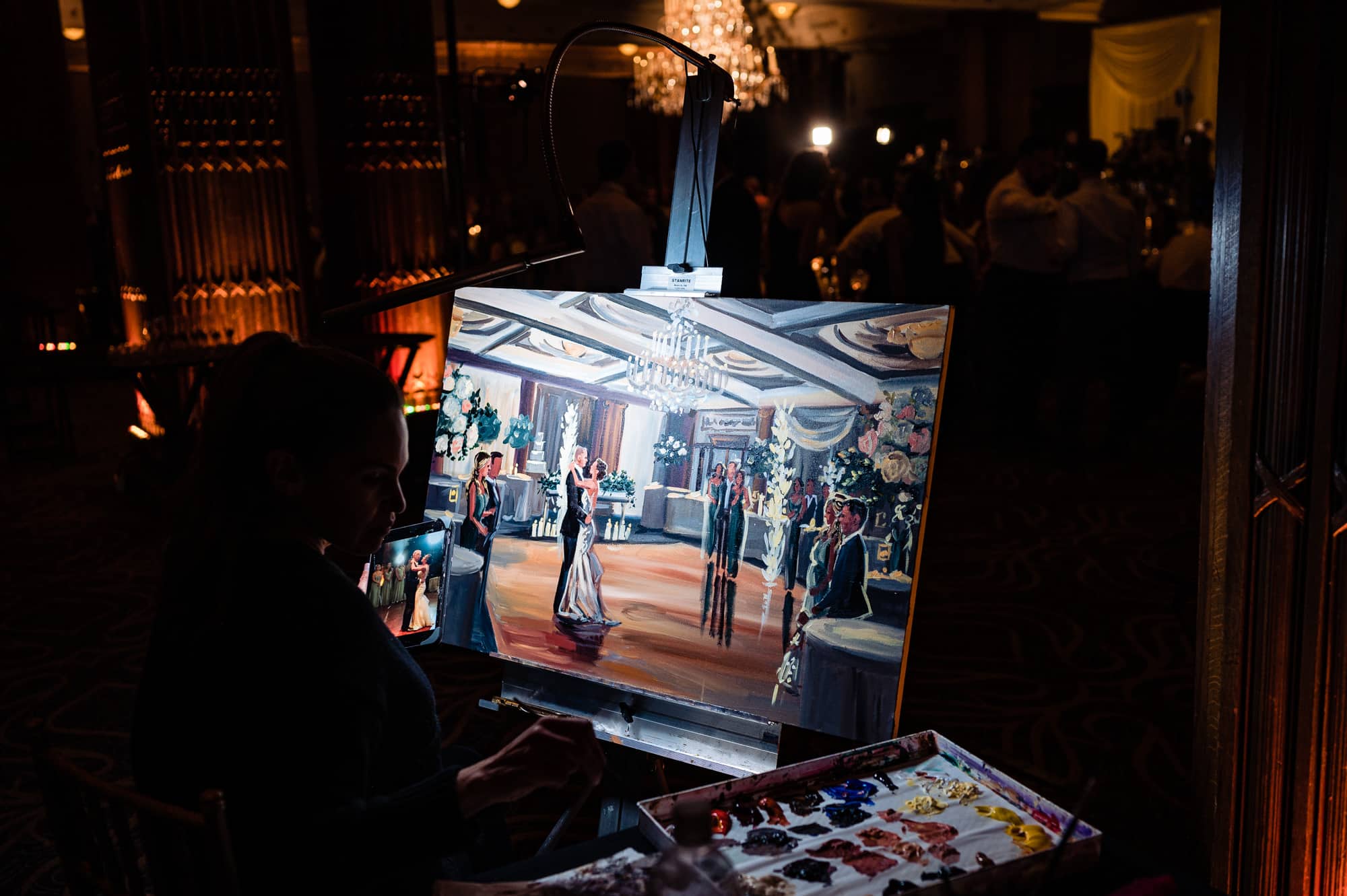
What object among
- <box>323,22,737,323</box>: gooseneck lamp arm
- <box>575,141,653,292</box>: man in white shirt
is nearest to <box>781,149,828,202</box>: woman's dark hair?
<box>575,141,653,292</box>: man in white shirt

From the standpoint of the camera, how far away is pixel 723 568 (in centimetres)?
163

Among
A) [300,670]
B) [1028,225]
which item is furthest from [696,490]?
[1028,225]

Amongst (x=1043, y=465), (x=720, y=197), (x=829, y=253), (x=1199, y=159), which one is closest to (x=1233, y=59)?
(x=720, y=197)

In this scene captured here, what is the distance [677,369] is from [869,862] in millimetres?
811

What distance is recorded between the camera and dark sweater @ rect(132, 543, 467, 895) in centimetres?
98

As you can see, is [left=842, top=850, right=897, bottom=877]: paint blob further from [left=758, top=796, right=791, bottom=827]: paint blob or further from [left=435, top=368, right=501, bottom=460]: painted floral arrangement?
[left=435, top=368, right=501, bottom=460]: painted floral arrangement

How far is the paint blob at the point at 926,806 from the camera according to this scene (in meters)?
1.18

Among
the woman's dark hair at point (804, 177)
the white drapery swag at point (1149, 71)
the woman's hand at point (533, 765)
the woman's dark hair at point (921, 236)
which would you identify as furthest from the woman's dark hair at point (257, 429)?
the white drapery swag at point (1149, 71)

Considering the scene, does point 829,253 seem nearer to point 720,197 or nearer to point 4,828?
point 720,197

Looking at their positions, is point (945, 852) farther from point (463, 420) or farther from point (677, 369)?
point (463, 420)

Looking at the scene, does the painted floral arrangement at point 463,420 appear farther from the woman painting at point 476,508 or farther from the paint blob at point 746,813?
the paint blob at point 746,813

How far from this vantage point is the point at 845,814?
118 centimetres

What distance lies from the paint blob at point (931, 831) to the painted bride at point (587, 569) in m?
0.69

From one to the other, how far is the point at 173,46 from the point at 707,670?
407 centimetres
